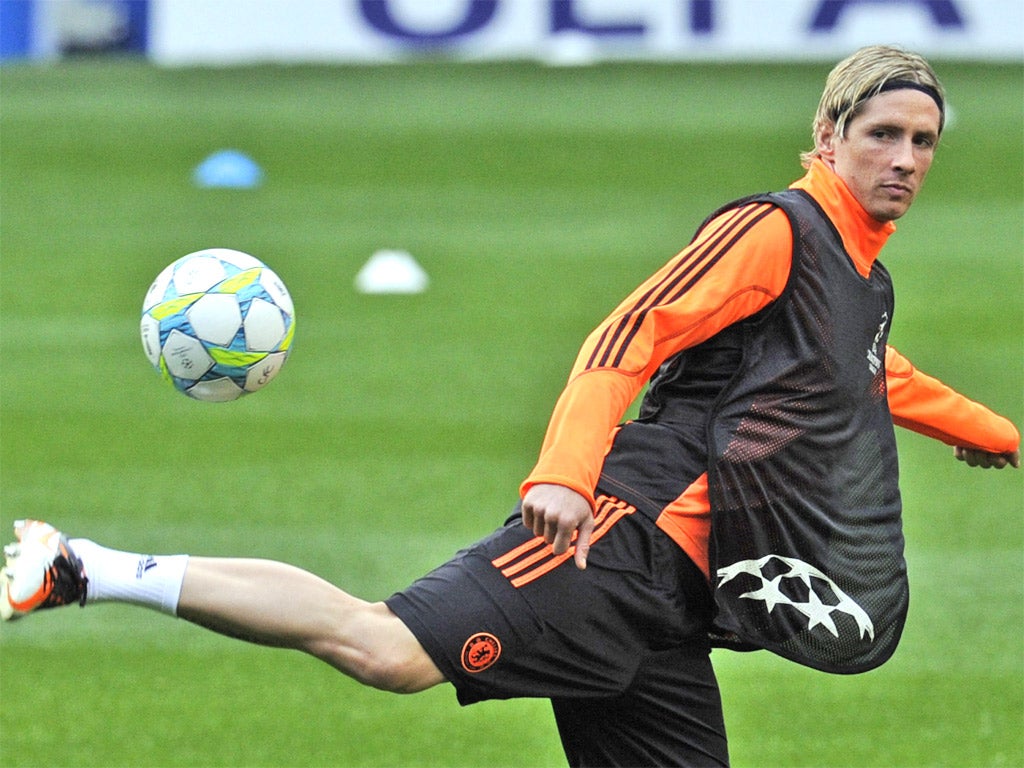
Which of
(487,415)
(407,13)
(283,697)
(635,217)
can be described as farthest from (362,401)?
Result: (407,13)

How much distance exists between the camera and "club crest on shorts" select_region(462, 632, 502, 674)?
15.4 ft

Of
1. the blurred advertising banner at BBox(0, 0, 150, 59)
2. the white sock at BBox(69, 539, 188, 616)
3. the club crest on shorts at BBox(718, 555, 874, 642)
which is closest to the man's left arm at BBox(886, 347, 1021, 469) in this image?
the club crest on shorts at BBox(718, 555, 874, 642)

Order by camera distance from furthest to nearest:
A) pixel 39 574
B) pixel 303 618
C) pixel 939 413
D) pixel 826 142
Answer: pixel 939 413 → pixel 826 142 → pixel 303 618 → pixel 39 574

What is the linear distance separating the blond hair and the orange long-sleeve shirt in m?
0.15

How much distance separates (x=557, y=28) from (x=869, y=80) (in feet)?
66.3

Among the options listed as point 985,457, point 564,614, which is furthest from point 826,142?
point 564,614

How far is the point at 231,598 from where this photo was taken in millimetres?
4559

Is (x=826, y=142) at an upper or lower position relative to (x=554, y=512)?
upper

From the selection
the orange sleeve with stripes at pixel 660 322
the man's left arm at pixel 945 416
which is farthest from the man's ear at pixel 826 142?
the man's left arm at pixel 945 416

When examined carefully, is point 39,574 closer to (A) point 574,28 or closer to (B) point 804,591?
(B) point 804,591

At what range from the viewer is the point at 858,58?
16.7 ft

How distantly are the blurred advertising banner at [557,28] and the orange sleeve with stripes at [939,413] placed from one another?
17.7m

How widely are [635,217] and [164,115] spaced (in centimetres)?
784

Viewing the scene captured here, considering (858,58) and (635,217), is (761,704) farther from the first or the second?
(635,217)
